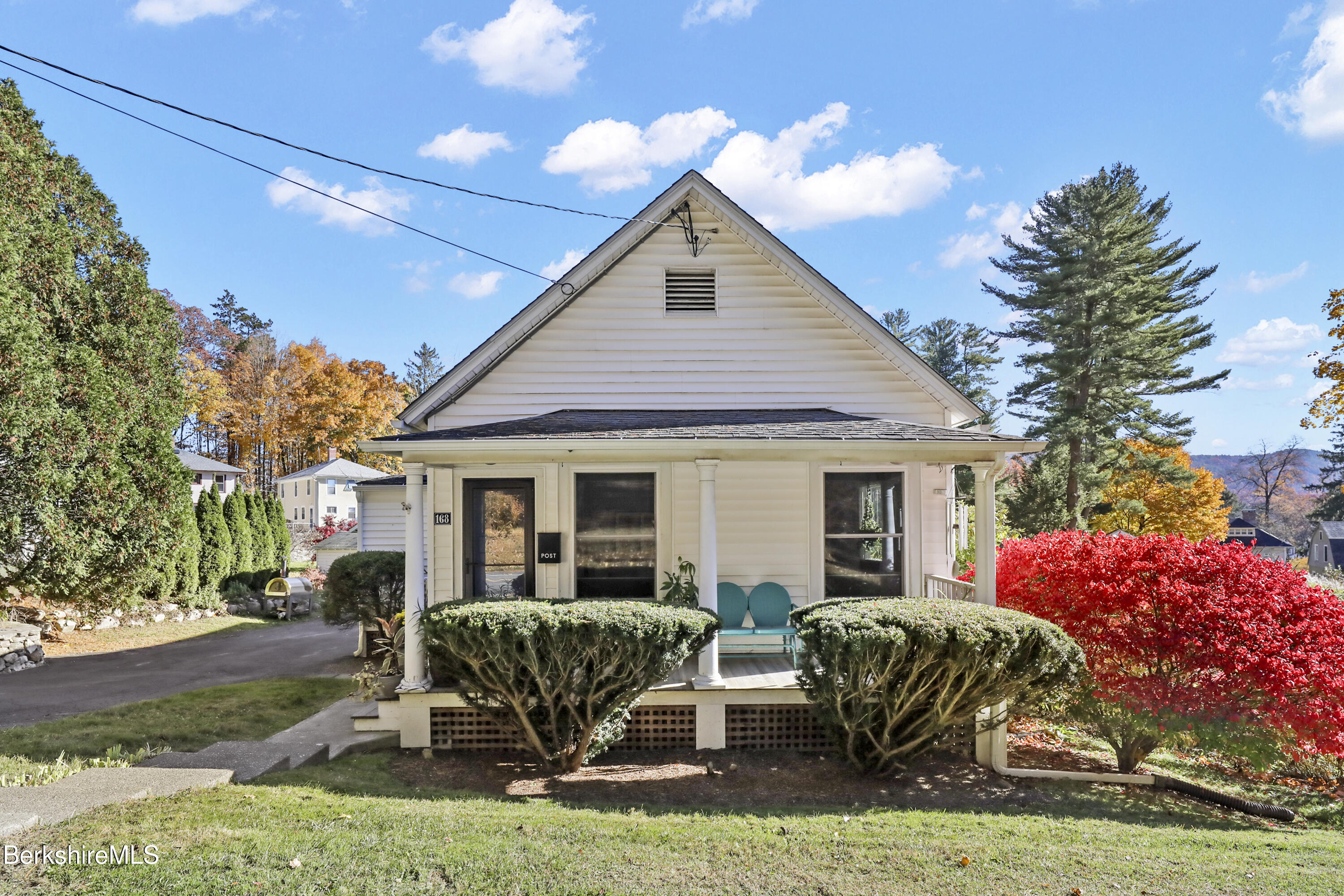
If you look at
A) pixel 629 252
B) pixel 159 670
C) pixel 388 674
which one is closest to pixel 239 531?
pixel 159 670

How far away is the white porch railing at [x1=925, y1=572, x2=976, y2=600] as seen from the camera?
7.55 meters

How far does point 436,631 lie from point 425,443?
188 centimetres

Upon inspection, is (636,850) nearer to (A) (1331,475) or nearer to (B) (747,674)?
(B) (747,674)

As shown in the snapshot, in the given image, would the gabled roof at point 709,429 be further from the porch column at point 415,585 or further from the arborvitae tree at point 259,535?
the arborvitae tree at point 259,535

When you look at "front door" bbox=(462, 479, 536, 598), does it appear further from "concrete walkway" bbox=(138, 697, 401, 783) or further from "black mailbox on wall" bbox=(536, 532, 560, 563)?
"concrete walkway" bbox=(138, 697, 401, 783)

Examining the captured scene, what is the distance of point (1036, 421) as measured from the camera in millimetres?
26531

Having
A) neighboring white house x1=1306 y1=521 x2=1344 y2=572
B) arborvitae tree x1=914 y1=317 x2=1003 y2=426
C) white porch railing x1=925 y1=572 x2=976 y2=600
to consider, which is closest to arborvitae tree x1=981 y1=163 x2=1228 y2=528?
arborvitae tree x1=914 y1=317 x2=1003 y2=426

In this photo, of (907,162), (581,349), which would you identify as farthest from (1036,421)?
(581,349)

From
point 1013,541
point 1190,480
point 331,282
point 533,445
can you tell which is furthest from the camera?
point 331,282

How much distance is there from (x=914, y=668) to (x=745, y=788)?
72.4 inches

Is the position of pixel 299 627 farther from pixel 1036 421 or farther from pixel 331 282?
pixel 1036 421

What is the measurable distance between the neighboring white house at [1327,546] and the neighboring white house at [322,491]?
234 feet

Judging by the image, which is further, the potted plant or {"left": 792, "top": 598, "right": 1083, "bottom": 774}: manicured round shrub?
the potted plant

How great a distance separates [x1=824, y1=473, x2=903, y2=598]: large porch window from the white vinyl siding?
0.99 meters
